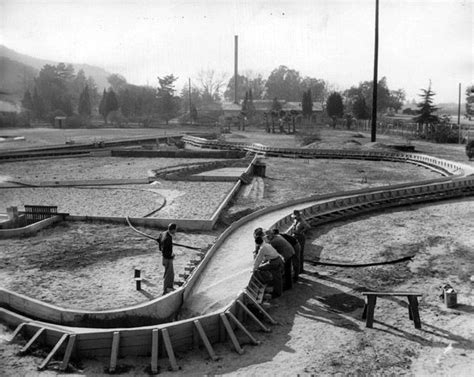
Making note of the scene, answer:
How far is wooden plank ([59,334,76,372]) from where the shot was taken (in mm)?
7718

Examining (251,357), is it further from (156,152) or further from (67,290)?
(156,152)

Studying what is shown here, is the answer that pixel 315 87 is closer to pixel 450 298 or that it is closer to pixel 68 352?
pixel 450 298

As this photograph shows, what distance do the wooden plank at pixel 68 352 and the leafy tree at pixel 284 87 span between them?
11485cm

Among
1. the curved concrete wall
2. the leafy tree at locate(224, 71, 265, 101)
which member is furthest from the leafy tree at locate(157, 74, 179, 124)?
the curved concrete wall

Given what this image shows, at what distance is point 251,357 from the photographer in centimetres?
813

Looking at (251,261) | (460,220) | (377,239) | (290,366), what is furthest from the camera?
(460,220)

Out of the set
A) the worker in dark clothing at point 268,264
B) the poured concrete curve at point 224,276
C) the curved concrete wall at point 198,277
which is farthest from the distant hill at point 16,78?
the worker in dark clothing at point 268,264

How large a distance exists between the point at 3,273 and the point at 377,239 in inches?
376

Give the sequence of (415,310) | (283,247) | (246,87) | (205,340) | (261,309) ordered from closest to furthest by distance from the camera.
Result: 1. (205,340)
2. (261,309)
3. (415,310)
4. (283,247)
5. (246,87)

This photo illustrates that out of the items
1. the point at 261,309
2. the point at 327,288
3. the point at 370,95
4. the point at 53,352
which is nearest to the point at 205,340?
the point at 261,309

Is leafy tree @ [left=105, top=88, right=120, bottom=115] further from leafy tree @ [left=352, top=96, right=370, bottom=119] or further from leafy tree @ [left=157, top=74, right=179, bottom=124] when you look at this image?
leafy tree @ [left=352, top=96, right=370, bottom=119]

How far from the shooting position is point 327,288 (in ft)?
37.1

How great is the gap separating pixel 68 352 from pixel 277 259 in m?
4.16

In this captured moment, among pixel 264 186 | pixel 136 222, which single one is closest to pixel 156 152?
pixel 264 186
